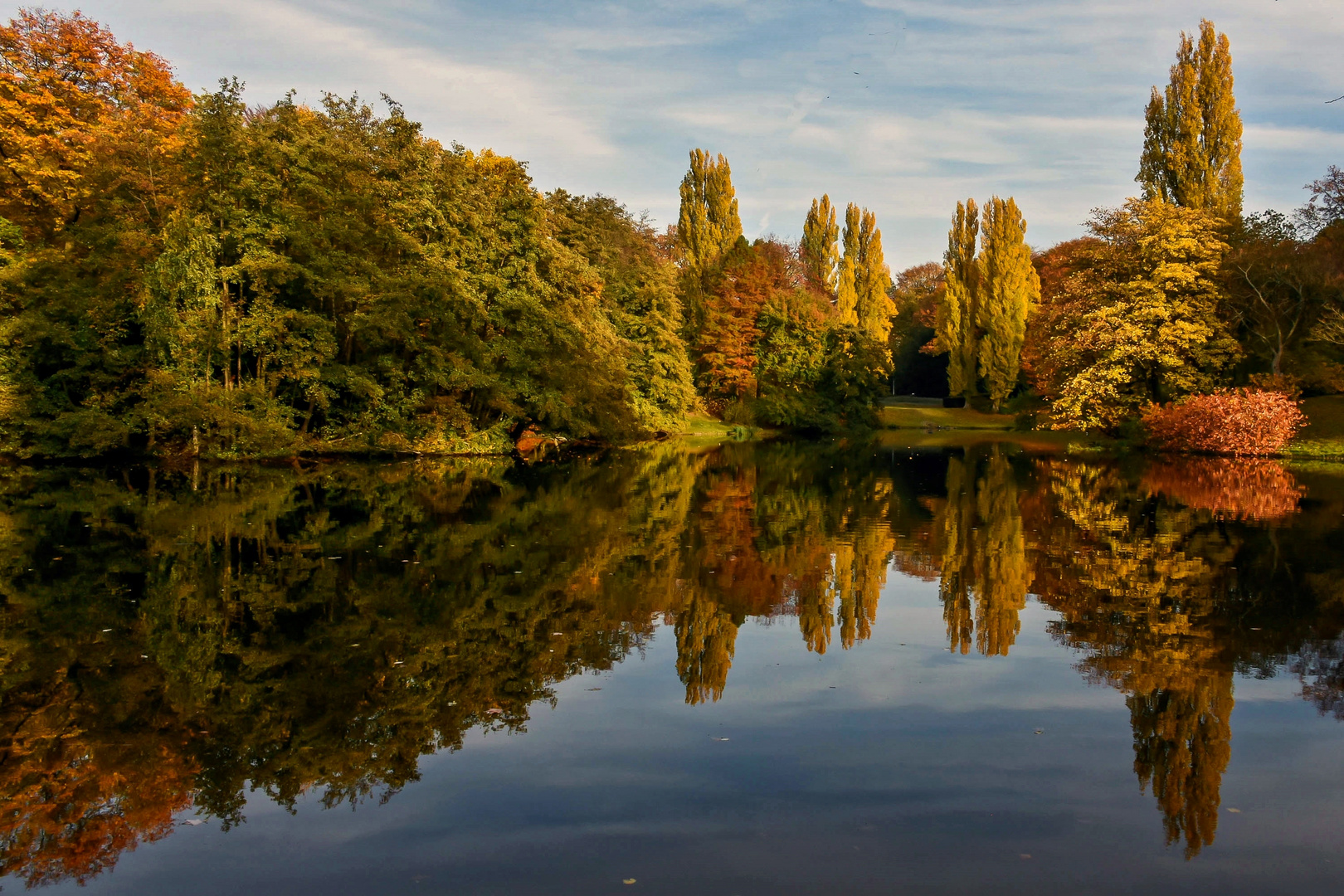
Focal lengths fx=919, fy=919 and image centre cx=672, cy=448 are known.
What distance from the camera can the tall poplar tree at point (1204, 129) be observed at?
1483 inches

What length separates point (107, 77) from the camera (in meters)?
31.8

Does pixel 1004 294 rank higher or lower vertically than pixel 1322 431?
higher

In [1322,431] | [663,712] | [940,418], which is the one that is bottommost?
[663,712]

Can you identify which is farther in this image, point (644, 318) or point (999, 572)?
point (644, 318)

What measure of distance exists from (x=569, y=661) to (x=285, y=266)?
71.4ft

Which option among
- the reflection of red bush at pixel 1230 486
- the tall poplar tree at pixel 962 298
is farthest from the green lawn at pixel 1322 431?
the tall poplar tree at pixel 962 298

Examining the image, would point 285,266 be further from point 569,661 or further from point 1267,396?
point 1267,396

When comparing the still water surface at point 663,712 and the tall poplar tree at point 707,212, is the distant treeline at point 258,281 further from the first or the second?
the tall poplar tree at point 707,212

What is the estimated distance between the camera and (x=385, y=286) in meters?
26.8

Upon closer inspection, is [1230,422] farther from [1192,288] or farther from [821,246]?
[821,246]

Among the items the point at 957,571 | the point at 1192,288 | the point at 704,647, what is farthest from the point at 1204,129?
the point at 704,647

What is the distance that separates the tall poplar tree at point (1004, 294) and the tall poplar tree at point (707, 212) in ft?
55.0

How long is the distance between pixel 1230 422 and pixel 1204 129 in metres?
14.2

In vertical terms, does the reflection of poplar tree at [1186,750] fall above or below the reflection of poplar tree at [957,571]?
below
